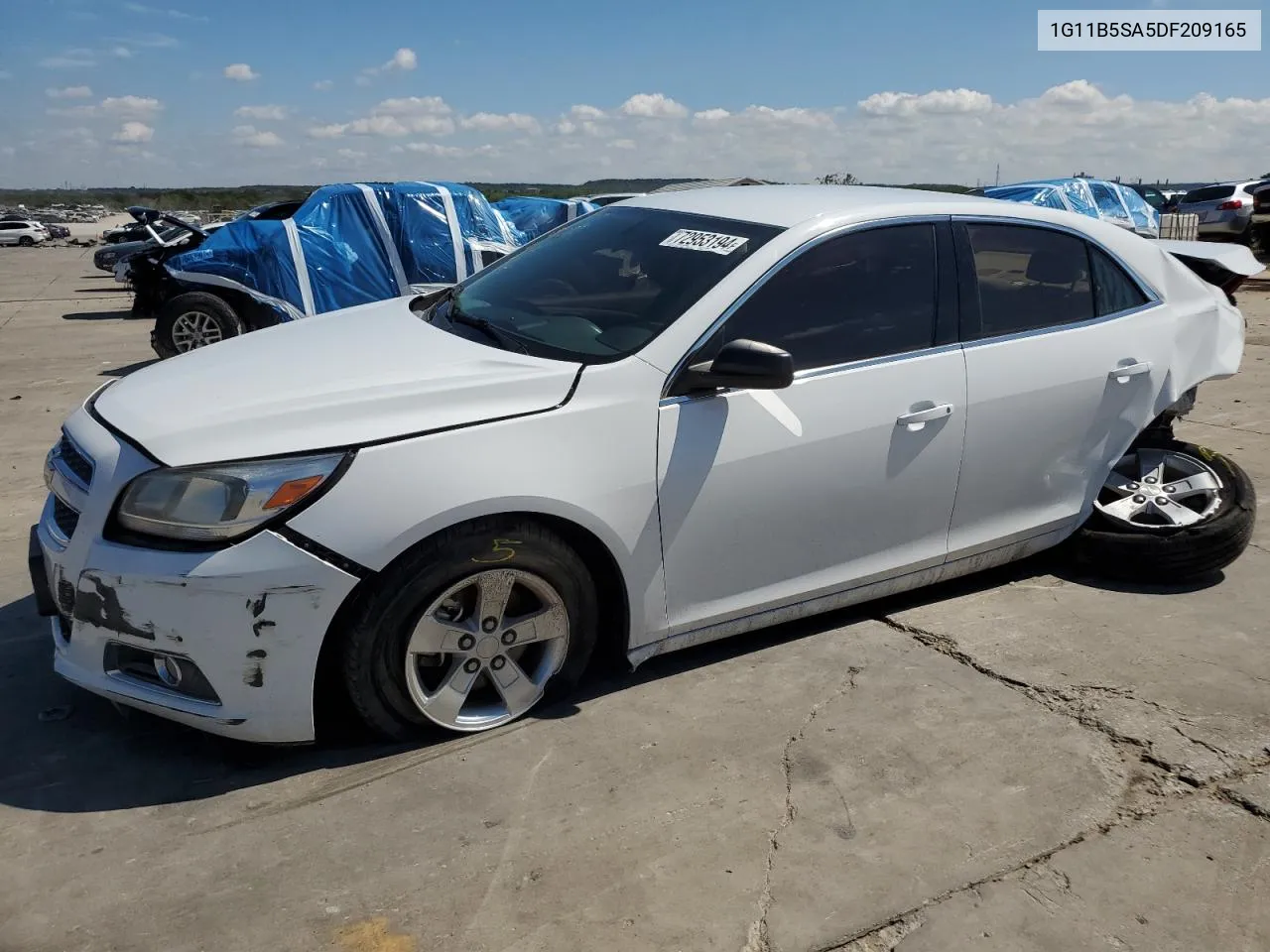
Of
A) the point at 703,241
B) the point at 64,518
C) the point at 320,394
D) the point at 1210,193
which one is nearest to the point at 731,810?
the point at 320,394

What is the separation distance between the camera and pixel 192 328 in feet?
32.3

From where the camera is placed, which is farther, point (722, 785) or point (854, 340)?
point (854, 340)

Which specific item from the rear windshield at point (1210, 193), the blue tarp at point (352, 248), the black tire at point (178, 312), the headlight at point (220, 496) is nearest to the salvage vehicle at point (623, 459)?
the headlight at point (220, 496)

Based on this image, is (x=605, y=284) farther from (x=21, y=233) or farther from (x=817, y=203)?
(x=21, y=233)

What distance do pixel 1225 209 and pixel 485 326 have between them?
24.1 m

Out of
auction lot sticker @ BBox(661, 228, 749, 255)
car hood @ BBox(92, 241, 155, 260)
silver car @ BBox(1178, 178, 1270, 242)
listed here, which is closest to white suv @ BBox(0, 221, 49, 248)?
car hood @ BBox(92, 241, 155, 260)

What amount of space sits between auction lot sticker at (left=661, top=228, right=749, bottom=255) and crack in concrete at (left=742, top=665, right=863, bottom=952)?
1.48 m

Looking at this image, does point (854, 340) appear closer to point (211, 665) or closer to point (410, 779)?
point (410, 779)

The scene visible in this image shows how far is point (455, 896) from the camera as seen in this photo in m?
2.48

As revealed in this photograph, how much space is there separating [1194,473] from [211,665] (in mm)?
3869

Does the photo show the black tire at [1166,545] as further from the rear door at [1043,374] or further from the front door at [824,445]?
the front door at [824,445]

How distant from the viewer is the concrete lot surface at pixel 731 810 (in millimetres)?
2404

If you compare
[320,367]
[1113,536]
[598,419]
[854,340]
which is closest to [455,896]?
[598,419]

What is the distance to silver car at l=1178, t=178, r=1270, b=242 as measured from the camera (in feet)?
73.8
